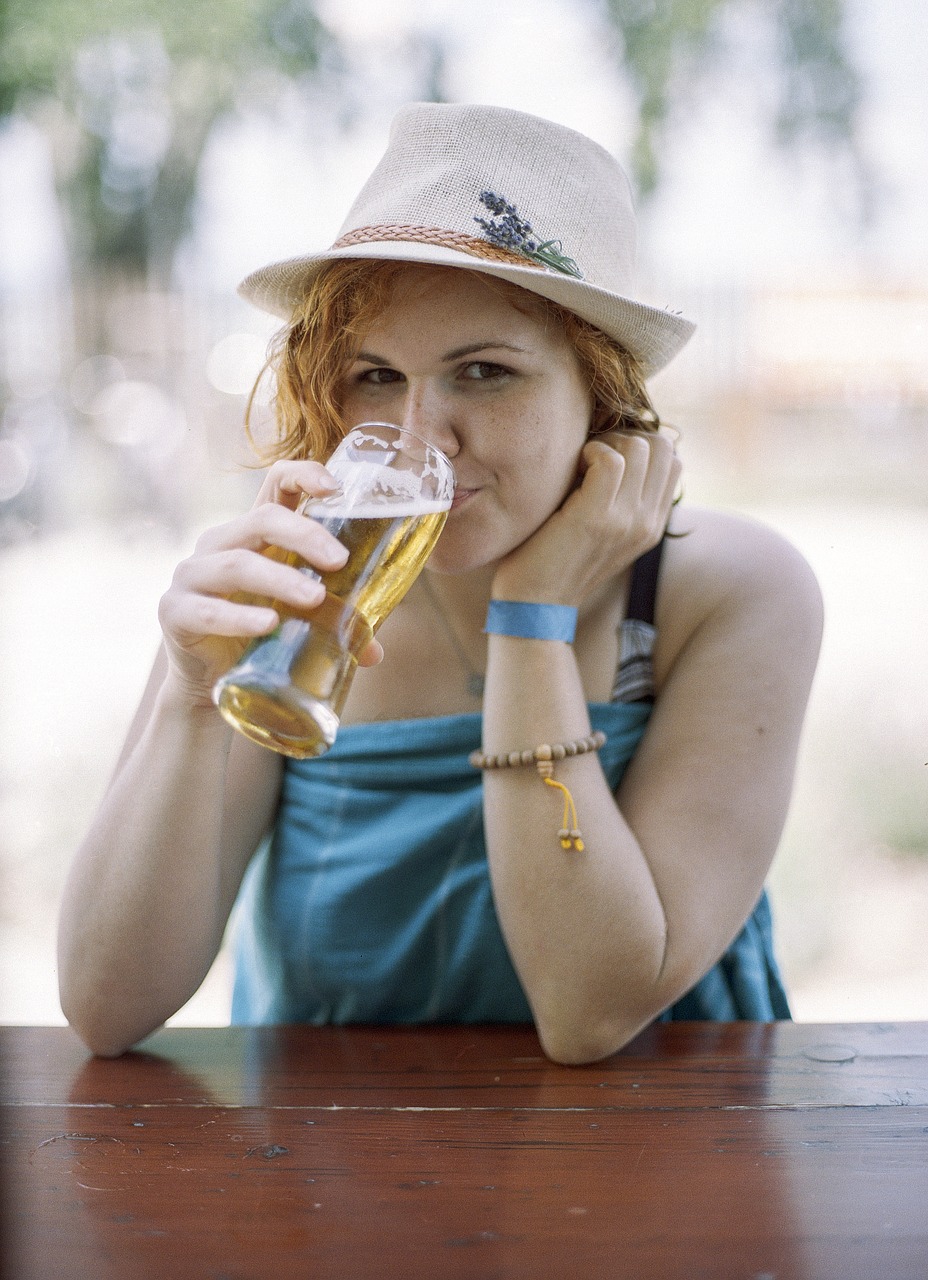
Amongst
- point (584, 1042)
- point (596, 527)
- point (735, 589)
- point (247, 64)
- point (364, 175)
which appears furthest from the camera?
point (247, 64)

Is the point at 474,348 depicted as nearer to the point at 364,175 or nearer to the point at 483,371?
the point at 483,371

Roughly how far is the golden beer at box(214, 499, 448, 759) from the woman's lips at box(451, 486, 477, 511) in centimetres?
27

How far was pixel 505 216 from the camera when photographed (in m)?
1.45

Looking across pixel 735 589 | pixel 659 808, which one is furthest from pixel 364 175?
pixel 659 808

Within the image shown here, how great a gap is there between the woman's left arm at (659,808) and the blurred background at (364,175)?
12.4 ft

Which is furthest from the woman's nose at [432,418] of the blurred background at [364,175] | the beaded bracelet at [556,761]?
the blurred background at [364,175]

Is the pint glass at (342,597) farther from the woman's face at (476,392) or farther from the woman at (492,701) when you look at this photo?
the woman's face at (476,392)

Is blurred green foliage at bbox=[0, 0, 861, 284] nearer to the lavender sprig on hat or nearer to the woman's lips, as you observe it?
the lavender sprig on hat

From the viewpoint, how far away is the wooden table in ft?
3.07

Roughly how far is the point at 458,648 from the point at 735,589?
417mm

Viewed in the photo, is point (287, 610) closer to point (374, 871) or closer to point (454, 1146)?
point (454, 1146)

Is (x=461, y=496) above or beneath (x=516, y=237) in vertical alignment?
beneath

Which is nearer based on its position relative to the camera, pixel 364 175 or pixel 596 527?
pixel 596 527

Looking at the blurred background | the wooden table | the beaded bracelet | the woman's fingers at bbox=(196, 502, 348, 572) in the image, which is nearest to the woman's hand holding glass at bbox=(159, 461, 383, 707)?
the woman's fingers at bbox=(196, 502, 348, 572)
